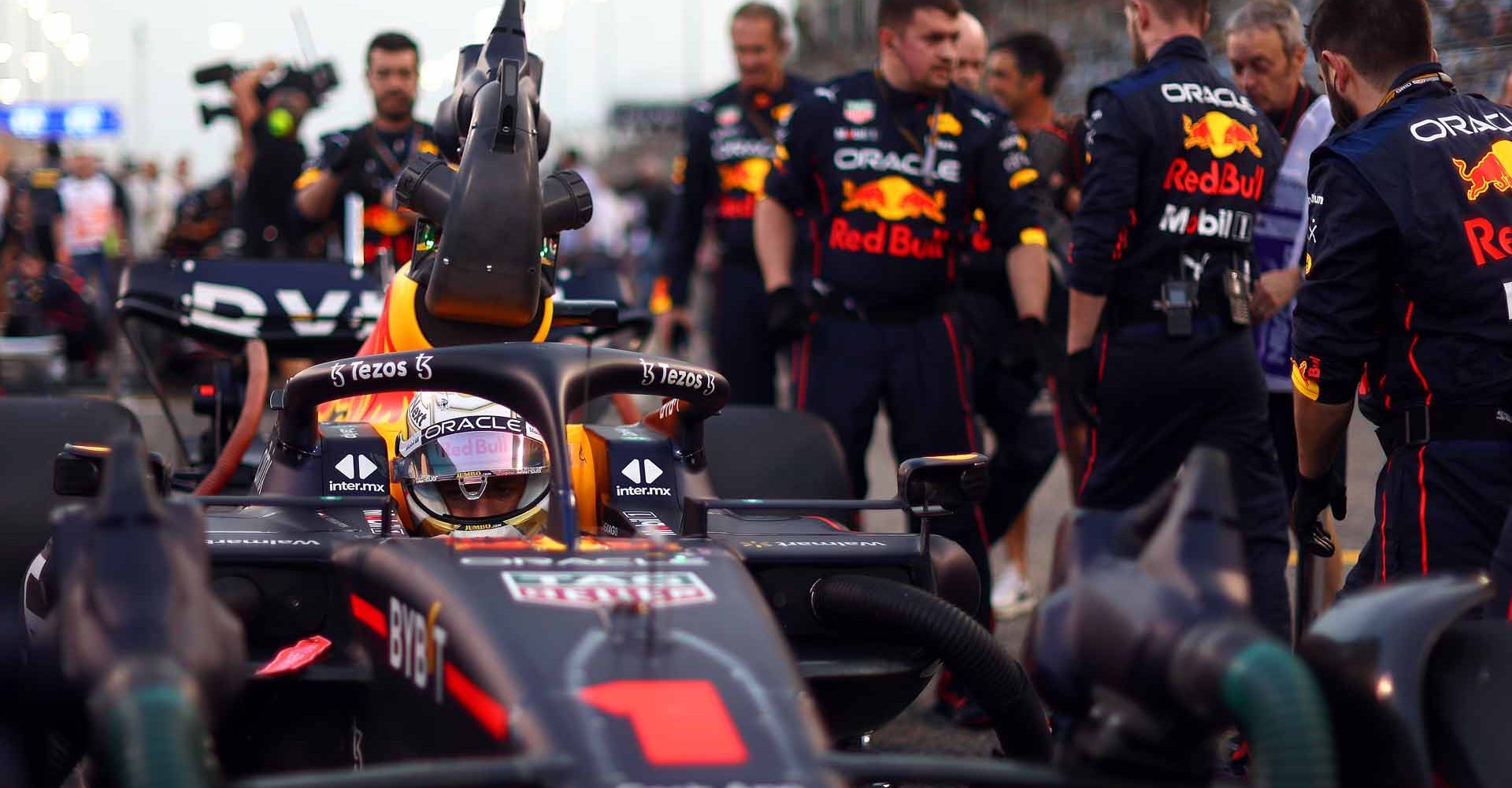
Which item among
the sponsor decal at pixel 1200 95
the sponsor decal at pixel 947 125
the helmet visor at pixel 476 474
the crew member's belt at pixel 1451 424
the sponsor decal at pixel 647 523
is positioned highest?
the sponsor decal at pixel 1200 95

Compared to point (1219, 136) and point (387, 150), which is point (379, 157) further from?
point (1219, 136)

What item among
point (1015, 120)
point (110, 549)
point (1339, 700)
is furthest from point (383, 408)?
point (1015, 120)

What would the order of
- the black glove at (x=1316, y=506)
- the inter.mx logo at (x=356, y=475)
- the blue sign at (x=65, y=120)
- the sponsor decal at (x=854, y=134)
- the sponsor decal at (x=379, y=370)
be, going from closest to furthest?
the sponsor decal at (x=379, y=370), the inter.mx logo at (x=356, y=475), the black glove at (x=1316, y=506), the sponsor decal at (x=854, y=134), the blue sign at (x=65, y=120)

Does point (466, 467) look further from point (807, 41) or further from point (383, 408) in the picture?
point (807, 41)

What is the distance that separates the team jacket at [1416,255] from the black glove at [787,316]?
6.94 ft

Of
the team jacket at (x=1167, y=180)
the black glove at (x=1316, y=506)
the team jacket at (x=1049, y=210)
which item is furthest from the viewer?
the team jacket at (x=1049, y=210)

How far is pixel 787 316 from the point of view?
18.5 feet

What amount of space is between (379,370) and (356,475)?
0.52 meters

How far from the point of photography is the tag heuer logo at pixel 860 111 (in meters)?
5.71

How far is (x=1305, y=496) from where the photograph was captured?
4.04 m

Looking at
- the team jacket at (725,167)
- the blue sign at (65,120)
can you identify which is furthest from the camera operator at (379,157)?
the blue sign at (65,120)

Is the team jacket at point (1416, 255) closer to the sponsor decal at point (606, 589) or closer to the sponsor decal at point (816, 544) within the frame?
the sponsor decal at point (816, 544)

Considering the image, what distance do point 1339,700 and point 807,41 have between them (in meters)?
21.1

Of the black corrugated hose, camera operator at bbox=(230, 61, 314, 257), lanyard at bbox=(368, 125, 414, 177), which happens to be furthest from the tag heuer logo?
camera operator at bbox=(230, 61, 314, 257)
